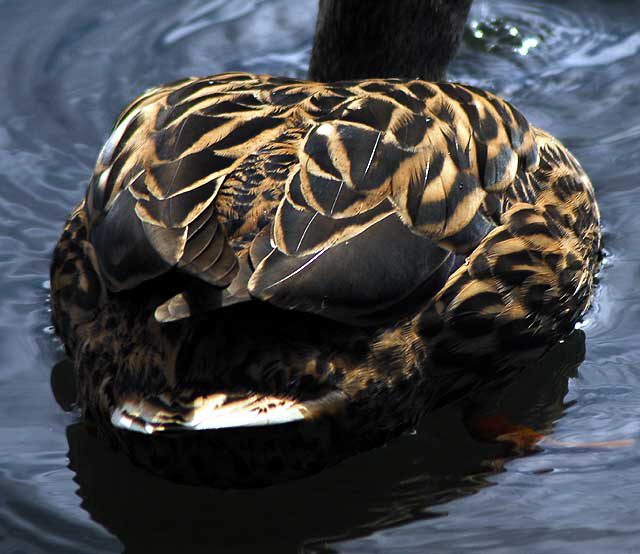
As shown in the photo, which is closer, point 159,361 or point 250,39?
point 159,361

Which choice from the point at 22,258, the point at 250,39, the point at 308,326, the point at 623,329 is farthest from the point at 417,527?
the point at 250,39

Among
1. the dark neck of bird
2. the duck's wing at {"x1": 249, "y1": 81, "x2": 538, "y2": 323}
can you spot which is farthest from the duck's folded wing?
the dark neck of bird

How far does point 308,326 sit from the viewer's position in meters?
4.13

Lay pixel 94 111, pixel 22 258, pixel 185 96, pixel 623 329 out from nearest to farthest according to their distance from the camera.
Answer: pixel 185 96 < pixel 623 329 < pixel 22 258 < pixel 94 111

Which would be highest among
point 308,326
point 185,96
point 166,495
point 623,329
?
point 185,96

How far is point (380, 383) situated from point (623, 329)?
157 cm

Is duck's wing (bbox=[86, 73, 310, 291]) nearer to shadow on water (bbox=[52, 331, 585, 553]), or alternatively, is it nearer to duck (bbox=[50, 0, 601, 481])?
duck (bbox=[50, 0, 601, 481])

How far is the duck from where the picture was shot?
159 inches

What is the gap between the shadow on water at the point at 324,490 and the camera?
4.39 meters

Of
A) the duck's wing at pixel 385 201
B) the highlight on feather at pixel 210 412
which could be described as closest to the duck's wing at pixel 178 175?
the duck's wing at pixel 385 201

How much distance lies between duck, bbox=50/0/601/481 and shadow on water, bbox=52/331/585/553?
213 mm

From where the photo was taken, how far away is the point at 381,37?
6.25 m

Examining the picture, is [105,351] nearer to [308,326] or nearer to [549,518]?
[308,326]

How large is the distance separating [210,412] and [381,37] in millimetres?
2830
